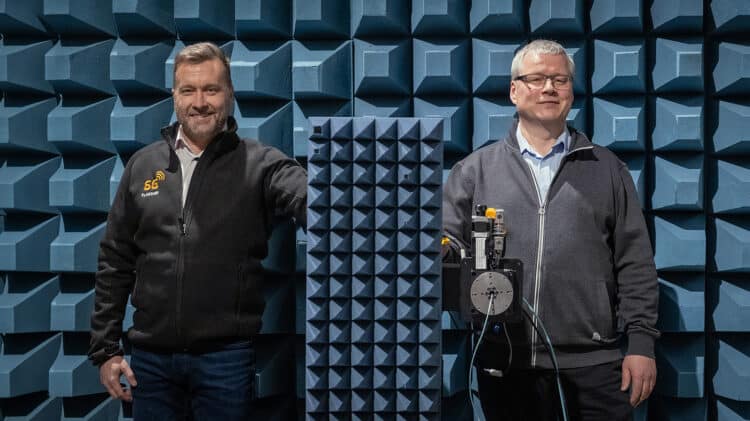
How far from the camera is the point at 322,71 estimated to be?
2.30 meters

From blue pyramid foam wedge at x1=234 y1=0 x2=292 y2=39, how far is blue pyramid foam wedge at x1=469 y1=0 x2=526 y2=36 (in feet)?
2.38

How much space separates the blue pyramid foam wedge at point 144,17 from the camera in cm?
234

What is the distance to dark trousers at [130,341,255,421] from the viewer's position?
175cm

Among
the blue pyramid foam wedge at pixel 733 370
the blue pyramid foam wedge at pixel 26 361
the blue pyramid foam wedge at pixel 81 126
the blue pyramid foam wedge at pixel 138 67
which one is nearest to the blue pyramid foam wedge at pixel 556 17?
the blue pyramid foam wedge at pixel 733 370

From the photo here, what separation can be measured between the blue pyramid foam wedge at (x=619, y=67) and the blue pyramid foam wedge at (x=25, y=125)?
216 cm

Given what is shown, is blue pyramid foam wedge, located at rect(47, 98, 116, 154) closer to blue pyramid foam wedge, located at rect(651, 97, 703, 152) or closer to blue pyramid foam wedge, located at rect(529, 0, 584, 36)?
blue pyramid foam wedge, located at rect(529, 0, 584, 36)

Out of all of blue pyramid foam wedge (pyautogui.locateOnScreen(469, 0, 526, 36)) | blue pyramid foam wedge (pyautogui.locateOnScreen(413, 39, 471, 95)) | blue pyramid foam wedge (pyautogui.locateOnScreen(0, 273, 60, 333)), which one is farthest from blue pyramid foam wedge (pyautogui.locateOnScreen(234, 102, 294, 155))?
blue pyramid foam wedge (pyautogui.locateOnScreen(0, 273, 60, 333))

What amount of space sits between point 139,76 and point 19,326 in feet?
3.64

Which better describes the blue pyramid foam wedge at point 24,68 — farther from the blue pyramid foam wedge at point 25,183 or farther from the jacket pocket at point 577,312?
the jacket pocket at point 577,312

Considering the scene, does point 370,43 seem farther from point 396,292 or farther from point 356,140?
point 396,292

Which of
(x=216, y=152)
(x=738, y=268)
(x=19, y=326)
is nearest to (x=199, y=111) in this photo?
(x=216, y=152)

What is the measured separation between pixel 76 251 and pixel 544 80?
185 cm

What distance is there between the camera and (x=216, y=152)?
184 centimetres

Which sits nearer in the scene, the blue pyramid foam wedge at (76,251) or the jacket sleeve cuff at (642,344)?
the jacket sleeve cuff at (642,344)
